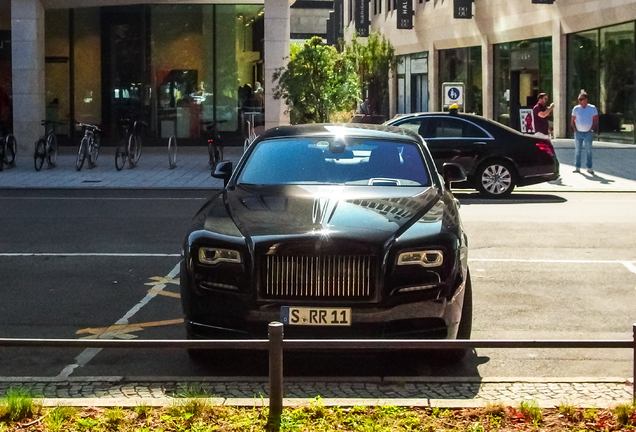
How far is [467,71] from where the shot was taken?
4966cm

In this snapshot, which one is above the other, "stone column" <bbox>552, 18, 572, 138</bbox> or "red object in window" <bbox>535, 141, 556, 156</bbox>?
"stone column" <bbox>552, 18, 572, 138</bbox>

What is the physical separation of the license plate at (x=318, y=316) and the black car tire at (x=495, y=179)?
12980 millimetres

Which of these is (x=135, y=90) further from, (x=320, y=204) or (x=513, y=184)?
(x=320, y=204)

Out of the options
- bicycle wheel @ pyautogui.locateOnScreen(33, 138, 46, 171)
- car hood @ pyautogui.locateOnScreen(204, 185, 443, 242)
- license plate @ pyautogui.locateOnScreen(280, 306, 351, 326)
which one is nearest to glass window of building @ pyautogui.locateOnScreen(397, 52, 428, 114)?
bicycle wheel @ pyautogui.locateOnScreen(33, 138, 46, 171)

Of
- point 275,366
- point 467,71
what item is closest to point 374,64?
point 467,71

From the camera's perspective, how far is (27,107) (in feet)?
94.9

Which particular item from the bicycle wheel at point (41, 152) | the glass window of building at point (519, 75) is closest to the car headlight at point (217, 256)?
the bicycle wheel at point (41, 152)

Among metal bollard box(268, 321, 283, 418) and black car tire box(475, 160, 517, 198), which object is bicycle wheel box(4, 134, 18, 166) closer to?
black car tire box(475, 160, 517, 198)

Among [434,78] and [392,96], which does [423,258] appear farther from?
[392,96]

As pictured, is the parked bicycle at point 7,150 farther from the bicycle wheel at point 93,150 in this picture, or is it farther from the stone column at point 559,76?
the stone column at point 559,76

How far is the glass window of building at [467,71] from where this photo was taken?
1892 inches

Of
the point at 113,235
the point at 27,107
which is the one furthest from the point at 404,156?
the point at 27,107

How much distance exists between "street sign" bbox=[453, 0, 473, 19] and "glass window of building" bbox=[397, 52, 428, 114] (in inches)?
362

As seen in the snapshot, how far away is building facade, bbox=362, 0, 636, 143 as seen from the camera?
34.3 m
